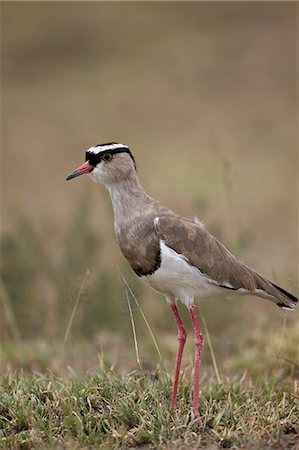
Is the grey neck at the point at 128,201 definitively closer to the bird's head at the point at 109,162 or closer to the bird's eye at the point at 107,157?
the bird's head at the point at 109,162

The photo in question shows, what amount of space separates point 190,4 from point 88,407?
23917 millimetres

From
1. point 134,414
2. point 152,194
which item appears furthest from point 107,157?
point 152,194

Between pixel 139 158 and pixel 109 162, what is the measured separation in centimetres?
1144

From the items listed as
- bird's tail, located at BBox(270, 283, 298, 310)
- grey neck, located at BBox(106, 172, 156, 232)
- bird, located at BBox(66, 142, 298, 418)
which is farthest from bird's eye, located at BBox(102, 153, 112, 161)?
bird's tail, located at BBox(270, 283, 298, 310)

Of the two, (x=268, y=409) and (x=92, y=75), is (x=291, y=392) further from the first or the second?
(x=92, y=75)

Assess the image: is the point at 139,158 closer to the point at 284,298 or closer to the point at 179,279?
the point at 284,298

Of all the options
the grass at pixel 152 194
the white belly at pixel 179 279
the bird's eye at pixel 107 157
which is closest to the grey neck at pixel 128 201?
the bird's eye at pixel 107 157

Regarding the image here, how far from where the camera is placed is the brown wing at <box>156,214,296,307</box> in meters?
4.94

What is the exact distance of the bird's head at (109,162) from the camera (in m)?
5.09

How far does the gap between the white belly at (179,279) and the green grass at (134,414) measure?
2.04ft

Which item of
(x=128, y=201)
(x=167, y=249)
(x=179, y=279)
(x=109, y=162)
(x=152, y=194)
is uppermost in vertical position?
(x=109, y=162)

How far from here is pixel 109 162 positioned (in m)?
5.11

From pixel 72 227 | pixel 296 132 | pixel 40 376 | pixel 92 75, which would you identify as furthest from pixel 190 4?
pixel 40 376

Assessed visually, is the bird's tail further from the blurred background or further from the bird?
the blurred background
